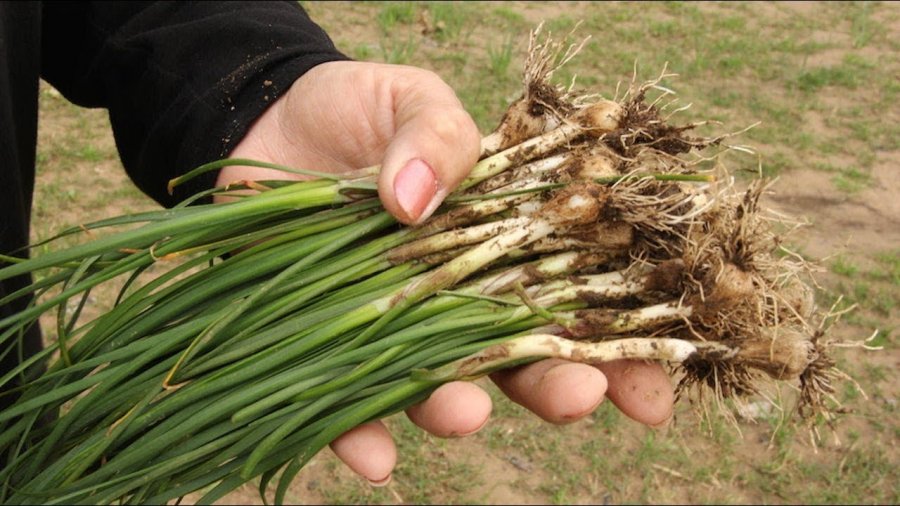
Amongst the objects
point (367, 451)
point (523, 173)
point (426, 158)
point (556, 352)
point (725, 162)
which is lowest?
point (725, 162)

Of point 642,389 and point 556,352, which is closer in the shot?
point 556,352

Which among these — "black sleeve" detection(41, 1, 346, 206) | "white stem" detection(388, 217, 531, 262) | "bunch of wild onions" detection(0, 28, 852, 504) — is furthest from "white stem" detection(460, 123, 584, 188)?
"black sleeve" detection(41, 1, 346, 206)

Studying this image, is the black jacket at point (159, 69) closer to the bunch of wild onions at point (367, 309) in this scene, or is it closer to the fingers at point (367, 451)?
the bunch of wild onions at point (367, 309)

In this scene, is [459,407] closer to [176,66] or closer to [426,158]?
[426,158]

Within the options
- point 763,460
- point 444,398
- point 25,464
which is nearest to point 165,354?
point 25,464

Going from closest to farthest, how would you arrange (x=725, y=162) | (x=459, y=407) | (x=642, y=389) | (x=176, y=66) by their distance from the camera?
(x=459, y=407) → (x=642, y=389) → (x=176, y=66) → (x=725, y=162)

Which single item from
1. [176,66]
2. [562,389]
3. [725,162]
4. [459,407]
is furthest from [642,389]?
[725,162]

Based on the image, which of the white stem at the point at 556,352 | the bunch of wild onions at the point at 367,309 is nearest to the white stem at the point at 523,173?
the bunch of wild onions at the point at 367,309

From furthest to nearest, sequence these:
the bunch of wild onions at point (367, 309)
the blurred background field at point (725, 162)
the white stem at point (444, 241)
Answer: the blurred background field at point (725, 162)
the white stem at point (444, 241)
the bunch of wild onions at point (367, 309)
